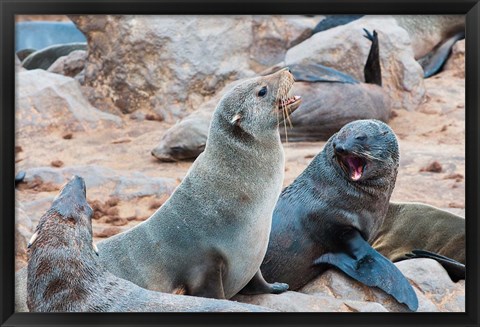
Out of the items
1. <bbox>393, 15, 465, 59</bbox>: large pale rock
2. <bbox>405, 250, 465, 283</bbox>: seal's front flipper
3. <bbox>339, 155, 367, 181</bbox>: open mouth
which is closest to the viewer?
<bbox>339, 155, 367, 181</bbox>: open mouth

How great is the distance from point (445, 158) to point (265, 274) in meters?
4.28

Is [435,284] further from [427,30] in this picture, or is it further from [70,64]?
[427,30]

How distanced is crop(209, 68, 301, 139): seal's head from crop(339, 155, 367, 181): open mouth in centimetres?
71

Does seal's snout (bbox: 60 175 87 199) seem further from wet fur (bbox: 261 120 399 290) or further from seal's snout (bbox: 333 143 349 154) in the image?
seal's snout (bbox: 333 143 349 154)

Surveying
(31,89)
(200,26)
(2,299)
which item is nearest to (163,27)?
(200,26)

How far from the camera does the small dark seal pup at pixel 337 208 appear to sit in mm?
5172

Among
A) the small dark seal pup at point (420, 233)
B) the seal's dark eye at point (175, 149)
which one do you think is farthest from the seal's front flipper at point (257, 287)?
the seal's dark eye at point (175, 149)

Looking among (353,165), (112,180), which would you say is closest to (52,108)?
(112,180)

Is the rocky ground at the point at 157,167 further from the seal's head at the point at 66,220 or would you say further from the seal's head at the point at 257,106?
the seal's head at the point at 66,220

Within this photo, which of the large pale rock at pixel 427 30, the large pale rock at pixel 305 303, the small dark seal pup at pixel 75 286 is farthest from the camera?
the large pale rock at pixel 427 30

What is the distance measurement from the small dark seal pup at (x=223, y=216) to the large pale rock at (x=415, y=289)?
1.24ft

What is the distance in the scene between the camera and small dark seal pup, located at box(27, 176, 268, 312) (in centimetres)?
392

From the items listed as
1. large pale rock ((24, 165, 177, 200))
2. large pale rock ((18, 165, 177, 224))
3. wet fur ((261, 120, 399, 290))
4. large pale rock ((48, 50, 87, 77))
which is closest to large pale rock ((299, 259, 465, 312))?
wet fur ((261, 120, 399, 290))

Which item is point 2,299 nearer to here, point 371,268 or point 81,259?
point 81,259
